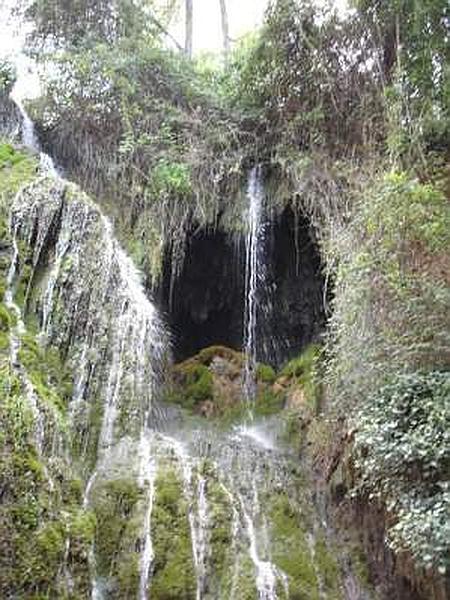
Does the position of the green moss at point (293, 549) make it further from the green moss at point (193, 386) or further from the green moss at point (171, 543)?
the green moss at point (193, 386)

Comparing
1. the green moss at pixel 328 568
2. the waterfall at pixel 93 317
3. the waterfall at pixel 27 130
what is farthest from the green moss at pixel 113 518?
the waterfall at pixel 27 130

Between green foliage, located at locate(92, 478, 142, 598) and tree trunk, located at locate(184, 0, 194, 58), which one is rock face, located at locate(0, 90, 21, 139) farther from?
green foliage, located at locate(92, 478, 142, 598)

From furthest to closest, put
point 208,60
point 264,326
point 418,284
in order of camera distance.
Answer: point 208,60 → point 264,326 → point 418,284

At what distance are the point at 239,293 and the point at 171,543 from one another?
18.4 feet

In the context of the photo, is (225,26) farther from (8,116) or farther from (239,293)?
(239,293)

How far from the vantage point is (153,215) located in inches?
366

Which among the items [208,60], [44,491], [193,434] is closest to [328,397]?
[193,434]

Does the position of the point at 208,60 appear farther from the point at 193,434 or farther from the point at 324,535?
the point at 324,535

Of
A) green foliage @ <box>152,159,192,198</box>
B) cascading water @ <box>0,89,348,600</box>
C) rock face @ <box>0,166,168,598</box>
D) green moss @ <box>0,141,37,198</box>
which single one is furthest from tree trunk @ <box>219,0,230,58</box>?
cascading water @ <box>0,89,348,600</box>

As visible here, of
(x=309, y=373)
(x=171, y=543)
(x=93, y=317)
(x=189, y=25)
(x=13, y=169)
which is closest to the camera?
(x=171, y=543)

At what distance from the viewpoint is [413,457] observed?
488 centimetres

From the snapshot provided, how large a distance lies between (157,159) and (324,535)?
5742 millimetres

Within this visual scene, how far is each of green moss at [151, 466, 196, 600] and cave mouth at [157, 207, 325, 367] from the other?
4281 millimetres

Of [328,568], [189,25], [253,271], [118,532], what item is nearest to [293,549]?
[328,568]
